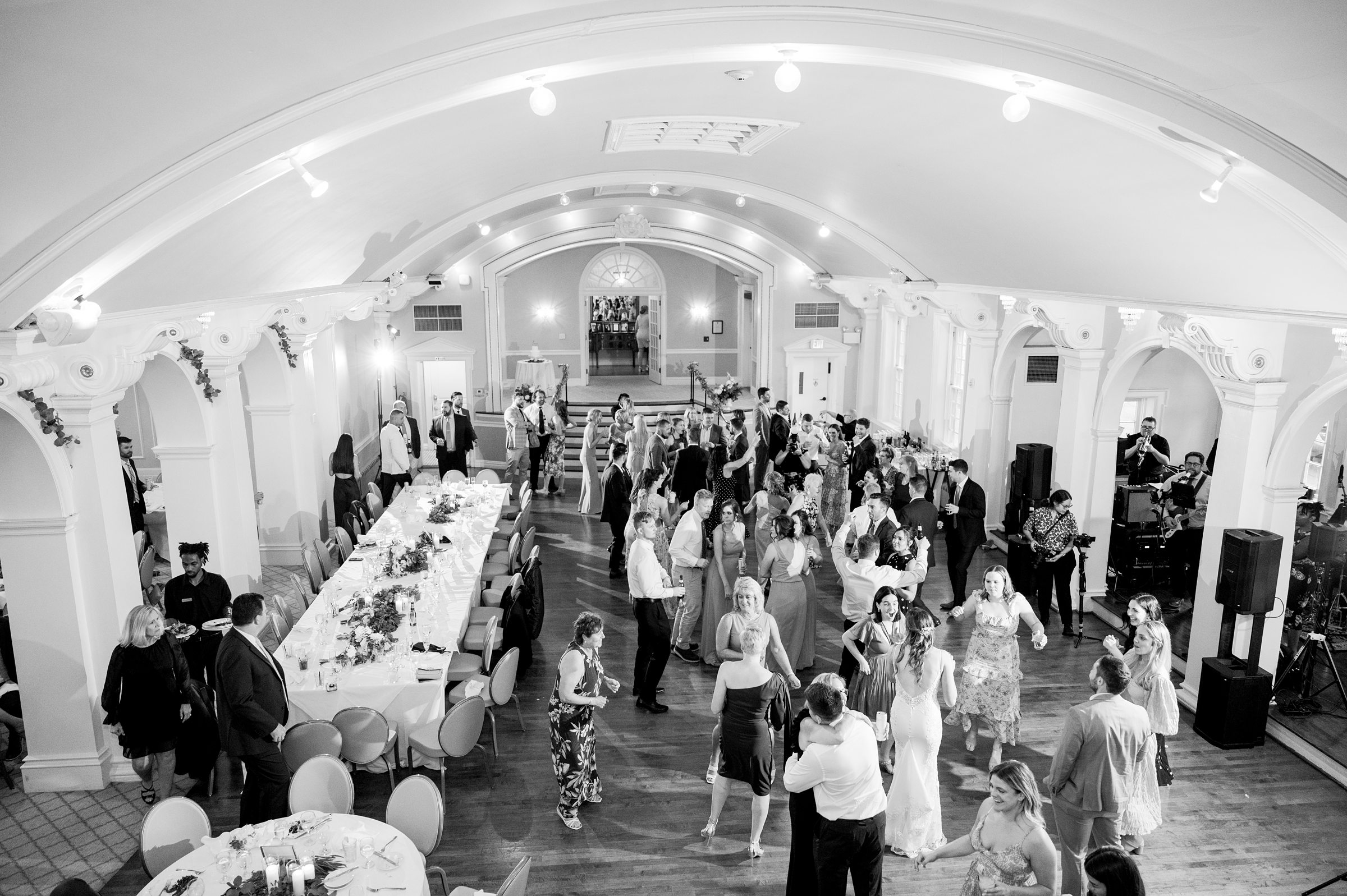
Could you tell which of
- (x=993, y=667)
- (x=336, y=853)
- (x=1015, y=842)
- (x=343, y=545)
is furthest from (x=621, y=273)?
(x=1015, y=842)

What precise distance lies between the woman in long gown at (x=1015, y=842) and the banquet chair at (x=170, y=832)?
149 inches

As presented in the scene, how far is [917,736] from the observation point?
5465 millimetres

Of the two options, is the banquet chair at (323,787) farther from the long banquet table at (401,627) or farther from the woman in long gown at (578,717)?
the woman in long gown at (578,717)

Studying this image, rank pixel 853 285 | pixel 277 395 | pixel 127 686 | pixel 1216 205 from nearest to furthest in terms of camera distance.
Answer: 1. pixel 1216 205
2. pixel 127 686
3. pixel 277 395
4. pixel 853 285

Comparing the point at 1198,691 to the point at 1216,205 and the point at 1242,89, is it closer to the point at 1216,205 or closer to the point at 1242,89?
the point at 1216,205

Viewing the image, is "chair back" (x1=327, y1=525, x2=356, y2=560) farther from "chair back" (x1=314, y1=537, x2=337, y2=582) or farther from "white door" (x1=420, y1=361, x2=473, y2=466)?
"white door" (x1=420, y1=361, x2=473, y2=466)

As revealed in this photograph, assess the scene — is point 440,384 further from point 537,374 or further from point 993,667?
point 993,667

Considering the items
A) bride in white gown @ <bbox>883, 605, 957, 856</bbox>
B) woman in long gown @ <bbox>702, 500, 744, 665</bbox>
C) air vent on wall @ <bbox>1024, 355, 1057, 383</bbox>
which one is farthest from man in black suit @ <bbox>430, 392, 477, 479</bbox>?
bride in white gown @ <bbox>883, 605, 957, 856</bbox>

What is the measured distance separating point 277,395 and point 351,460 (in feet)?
4.11

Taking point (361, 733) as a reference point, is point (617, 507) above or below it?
above

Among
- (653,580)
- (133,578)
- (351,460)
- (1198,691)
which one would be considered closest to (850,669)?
(653,580)

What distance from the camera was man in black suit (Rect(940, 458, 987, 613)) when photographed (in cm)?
934

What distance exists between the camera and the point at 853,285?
16609 mm

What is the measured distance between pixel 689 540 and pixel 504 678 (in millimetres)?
2106
